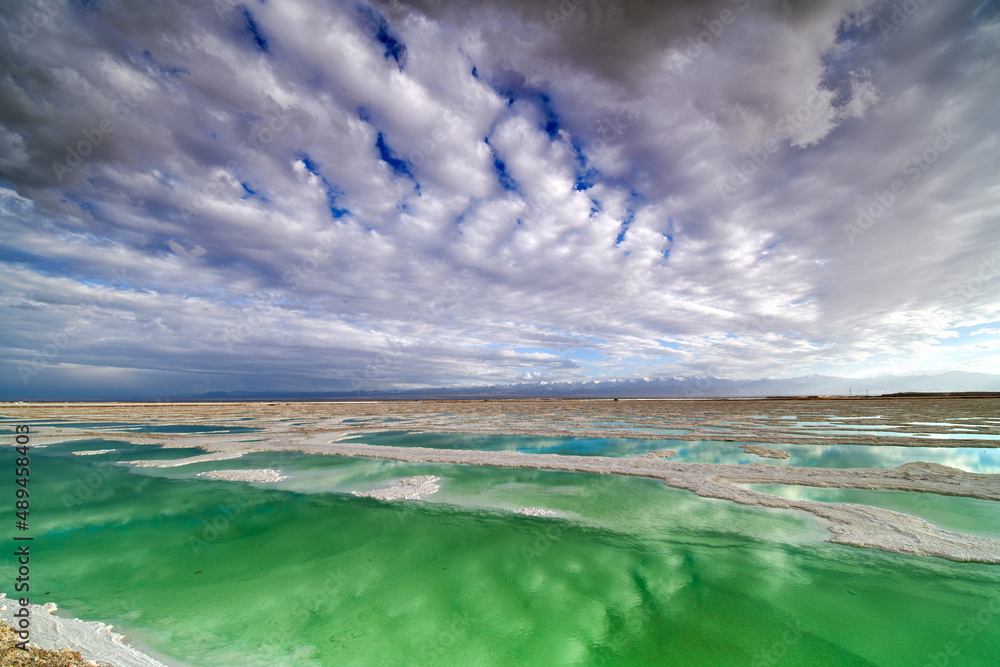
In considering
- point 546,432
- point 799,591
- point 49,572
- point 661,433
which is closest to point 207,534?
point 49,572

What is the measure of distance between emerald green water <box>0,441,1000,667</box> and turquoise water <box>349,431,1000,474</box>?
8.25 metres

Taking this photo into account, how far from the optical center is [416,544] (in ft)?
27.1

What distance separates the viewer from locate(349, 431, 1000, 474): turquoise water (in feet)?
52.9

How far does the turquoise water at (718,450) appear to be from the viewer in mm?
16109

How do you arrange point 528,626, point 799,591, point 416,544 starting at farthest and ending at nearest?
point 416,544, point 799,591, point 528,626

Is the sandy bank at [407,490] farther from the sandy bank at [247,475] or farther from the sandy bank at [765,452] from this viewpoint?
the sandy bank at [765,452]

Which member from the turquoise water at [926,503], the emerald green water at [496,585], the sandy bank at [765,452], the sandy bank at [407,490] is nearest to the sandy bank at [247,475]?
the emerald green water at [496,585]

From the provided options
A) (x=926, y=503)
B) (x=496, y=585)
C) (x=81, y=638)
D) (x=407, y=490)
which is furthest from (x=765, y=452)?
(x=81, y=638)

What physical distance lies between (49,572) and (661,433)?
91.7 feet

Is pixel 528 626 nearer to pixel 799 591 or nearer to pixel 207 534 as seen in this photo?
pixel 799 591

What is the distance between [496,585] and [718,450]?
16.9 metres

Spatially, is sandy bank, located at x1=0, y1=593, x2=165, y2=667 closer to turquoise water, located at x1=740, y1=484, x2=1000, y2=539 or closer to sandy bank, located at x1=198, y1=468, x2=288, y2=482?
sandy bank, located at x1=198, y1=468, x2=288, y2=482

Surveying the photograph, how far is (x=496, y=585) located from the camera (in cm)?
654

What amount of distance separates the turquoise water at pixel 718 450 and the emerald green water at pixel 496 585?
27.1 feet
